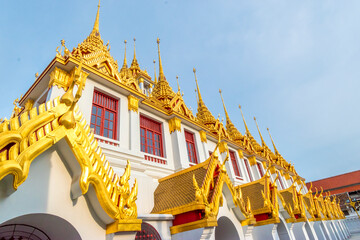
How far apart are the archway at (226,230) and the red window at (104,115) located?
5192 millimetres

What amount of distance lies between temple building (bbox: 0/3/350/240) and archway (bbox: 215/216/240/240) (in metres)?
0.05

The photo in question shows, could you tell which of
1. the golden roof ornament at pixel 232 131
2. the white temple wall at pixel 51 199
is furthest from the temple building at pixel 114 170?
the golden roof ornament at pixel 232 131

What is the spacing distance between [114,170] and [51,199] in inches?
161

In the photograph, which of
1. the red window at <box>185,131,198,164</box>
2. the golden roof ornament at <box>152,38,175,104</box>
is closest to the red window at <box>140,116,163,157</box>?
the red window at <box>185,131,198,164</box>

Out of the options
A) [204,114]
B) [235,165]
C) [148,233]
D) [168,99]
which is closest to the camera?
[148,233]

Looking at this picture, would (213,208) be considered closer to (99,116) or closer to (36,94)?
(99,116)

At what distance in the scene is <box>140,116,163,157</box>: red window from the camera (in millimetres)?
10055

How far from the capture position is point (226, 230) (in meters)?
8.27

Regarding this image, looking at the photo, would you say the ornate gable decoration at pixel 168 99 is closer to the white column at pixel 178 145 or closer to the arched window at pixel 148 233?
the white column at pixel 178 145

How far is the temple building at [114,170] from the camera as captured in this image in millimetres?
3285

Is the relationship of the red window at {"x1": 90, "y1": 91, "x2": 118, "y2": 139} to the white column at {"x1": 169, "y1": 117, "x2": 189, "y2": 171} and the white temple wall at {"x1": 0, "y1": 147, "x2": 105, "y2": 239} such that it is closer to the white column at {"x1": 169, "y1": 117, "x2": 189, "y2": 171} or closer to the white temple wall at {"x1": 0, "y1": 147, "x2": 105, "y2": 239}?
the white column at {"x1": 169, "y1": 117, "x2": 189, "y2": 171}

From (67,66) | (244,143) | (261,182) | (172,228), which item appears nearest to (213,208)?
(172,228)

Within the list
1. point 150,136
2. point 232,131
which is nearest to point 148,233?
point 150,136

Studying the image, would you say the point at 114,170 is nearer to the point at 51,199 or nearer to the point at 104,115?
the point at 104,115
